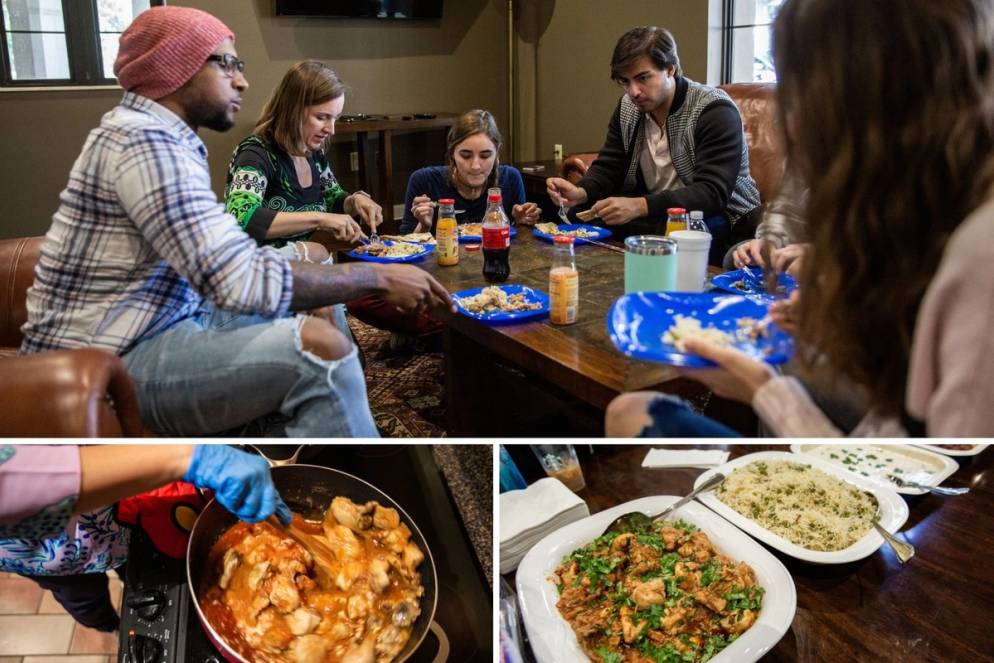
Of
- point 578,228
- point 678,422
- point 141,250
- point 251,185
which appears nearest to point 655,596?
point 678,422

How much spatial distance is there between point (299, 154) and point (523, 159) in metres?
1.15

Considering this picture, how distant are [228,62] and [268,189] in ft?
2.24

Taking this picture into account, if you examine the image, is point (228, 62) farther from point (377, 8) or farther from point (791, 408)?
point (377, 8)

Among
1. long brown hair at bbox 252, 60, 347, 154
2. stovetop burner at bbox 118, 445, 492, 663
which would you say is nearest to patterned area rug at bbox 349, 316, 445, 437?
stovetop burner at bbox 118, 445, 492, 663

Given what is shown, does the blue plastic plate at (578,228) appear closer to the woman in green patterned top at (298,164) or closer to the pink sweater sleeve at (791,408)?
the woman in green patterned top at (298,164)

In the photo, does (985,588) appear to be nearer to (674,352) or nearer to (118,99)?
(674,352)

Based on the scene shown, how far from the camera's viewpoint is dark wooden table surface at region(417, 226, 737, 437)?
34.1 inches

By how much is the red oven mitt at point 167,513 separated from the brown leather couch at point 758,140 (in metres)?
0.63

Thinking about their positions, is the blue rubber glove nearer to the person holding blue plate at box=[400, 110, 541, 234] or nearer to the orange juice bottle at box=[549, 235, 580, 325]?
the orange juice bottle at box=[549, 235, 580, 325]

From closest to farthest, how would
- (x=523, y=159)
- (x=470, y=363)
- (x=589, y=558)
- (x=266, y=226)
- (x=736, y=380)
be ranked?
(x=736, y=380), (x=589, y=558), (x=470, y=363), (x=266, y=226), (x=523, y=159)

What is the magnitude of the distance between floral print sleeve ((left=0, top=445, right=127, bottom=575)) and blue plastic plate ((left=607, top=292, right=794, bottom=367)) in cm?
53

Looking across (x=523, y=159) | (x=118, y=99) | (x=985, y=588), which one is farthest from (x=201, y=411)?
(x=523, y=159)

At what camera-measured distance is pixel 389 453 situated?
0.86 meters

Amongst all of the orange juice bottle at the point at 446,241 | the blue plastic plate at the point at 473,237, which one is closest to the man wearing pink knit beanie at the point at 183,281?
the orange juice bottle at the point at 446,241
